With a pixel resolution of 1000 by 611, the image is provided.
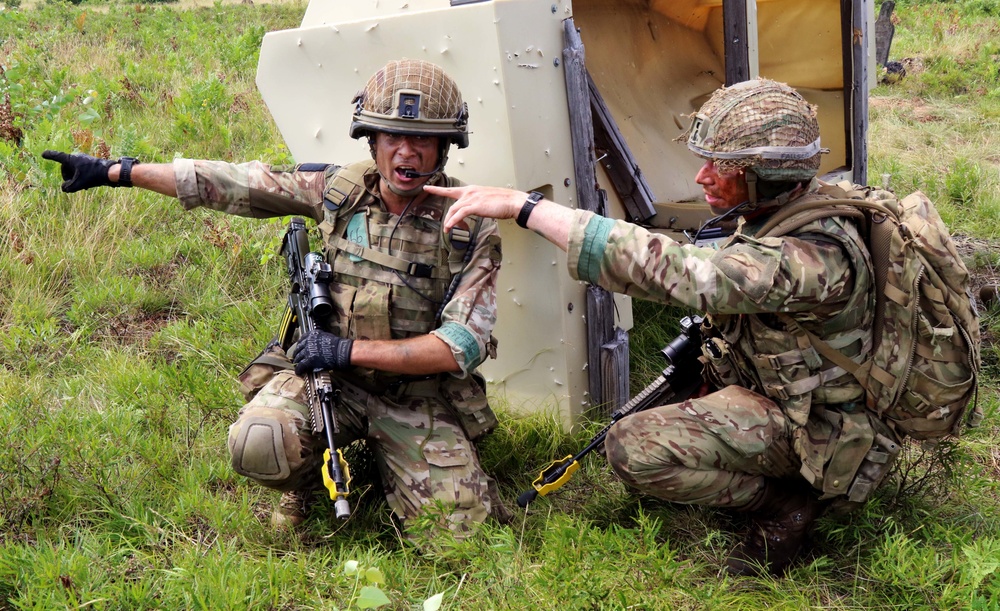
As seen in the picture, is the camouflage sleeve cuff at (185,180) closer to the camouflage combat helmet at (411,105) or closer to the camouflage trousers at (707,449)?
the camouflage combat helmet at (411,105)

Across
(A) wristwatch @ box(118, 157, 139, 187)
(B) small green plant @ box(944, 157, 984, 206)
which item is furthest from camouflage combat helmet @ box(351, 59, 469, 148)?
(B) small green plant @ box(944, 157, 984, 206)

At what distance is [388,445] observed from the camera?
354 centimetres

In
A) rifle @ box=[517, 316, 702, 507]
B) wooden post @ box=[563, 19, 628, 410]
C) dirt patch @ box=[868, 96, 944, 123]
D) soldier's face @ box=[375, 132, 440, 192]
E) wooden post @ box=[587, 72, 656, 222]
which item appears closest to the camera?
soldier's face @ box=[375, 132, 440, 192]

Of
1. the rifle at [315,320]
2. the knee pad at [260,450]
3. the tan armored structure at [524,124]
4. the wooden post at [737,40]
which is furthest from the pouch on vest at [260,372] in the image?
the wooden post at [737,40]

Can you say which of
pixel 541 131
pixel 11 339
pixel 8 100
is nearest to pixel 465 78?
pixel 541 131

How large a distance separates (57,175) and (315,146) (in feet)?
6.46

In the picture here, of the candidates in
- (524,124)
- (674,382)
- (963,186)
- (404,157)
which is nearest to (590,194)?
(524,124)

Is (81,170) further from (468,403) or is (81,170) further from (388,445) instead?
→ (468,403)

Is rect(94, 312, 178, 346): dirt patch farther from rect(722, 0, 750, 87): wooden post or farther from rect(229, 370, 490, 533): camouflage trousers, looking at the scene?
rect(722, 0, 750, 87): wooden post

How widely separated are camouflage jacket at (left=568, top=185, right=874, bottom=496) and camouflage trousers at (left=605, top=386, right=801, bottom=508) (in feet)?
0.32

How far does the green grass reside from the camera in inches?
116

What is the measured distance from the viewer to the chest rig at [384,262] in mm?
3428

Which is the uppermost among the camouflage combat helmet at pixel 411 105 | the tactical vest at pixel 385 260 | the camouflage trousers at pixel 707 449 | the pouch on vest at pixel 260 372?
the camouflage combat helmet at pixel 411 105

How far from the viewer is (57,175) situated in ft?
17.5
